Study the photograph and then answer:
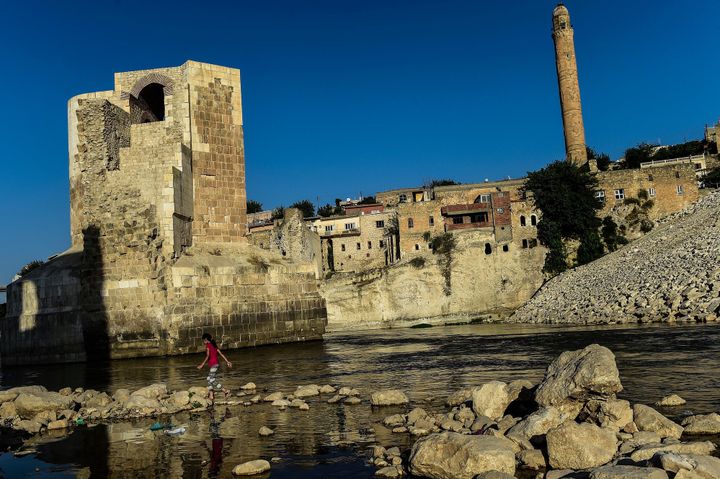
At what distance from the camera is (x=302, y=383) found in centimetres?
1193

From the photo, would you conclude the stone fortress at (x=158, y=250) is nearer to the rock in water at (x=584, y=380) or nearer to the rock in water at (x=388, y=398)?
the rock in water at (x=388, y=398)

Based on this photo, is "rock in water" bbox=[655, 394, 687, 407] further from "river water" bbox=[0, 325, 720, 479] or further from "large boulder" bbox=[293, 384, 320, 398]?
"large boulder" bbox=[293, 384, 320, 398]

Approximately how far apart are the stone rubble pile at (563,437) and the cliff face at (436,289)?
36704mm

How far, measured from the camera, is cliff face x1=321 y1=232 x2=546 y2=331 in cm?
4409

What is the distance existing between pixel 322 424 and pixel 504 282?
3807 cm

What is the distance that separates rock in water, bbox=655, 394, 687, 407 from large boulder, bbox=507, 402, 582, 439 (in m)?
1.85

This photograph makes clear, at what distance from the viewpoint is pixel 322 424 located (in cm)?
805

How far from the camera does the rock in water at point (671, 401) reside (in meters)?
7.69

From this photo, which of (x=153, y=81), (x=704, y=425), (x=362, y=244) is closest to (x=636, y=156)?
(x=362, y=244)

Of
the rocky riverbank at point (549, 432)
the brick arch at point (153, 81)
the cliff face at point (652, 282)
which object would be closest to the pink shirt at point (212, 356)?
the rocky riverbank at point (549, 432)

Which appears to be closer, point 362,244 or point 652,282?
point 652,282

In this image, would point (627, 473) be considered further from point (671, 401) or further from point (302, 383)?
point (302, 383)

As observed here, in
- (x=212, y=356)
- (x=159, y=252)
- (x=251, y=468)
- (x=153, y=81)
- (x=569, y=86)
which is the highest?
(x=569, y=86)

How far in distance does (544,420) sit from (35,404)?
307 inches
